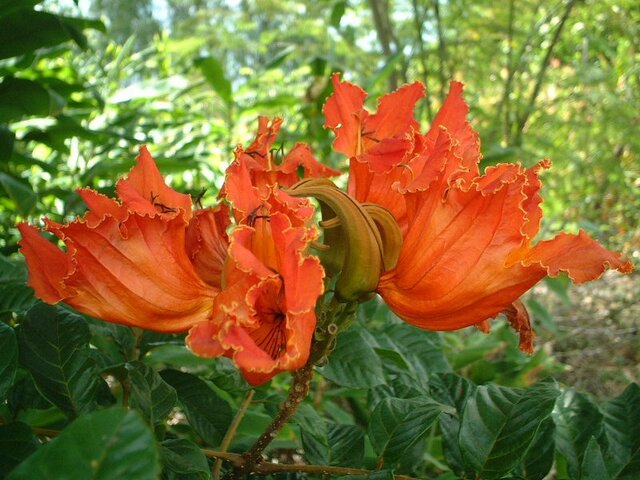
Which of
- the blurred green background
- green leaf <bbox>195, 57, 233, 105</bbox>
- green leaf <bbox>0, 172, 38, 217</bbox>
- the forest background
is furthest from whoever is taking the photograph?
green leaf <bbox>195, 57, 233, 105</bbox>

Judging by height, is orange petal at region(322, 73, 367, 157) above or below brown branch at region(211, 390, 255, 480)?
above

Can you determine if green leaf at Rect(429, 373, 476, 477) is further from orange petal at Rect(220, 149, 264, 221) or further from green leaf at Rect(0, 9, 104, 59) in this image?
green leaf at Rect(0, 9, 104, 59)

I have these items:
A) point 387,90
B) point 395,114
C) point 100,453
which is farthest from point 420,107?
point 100,453

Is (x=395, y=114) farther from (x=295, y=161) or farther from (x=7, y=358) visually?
(x=7, y=358)

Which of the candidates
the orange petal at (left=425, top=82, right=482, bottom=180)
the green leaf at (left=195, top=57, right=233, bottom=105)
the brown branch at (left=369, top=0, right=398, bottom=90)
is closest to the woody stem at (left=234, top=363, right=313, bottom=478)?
the orange petal at (left=425, top=82, right=482, bottom=180)

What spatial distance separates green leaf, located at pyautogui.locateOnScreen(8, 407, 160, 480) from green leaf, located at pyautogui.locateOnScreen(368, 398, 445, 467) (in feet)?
1.09

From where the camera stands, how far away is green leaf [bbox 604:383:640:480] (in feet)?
2.17

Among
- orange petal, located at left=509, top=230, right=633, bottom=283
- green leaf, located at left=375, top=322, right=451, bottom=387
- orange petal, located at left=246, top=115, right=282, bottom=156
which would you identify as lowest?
green leaf, located at left=375, top=322, right=451, bottom=387

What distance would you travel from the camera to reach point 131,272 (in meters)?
0.55

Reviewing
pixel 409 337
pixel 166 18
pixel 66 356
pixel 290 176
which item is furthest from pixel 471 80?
pixel 166 18

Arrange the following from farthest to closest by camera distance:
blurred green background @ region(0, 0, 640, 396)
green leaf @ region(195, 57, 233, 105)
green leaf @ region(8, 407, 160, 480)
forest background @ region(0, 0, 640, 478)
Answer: green leaf @ region(195, 57, 233, 105) → blurred green background @ region(0, 0, 640, 396) → forest background @ region(0, 0, 640, 478) → green leaf @ region(8, 407, 160, 480)

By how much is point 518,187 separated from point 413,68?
2409 millimetres

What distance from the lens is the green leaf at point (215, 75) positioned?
1701 millimetres

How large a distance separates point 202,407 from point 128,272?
24cm
